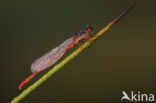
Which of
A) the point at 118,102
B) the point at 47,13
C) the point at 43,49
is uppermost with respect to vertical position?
the point at 47,13

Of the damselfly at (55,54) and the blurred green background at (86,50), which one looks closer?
the damselfly at (55,54)

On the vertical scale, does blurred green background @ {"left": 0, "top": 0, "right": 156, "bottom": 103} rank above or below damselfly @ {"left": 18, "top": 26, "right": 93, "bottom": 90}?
above

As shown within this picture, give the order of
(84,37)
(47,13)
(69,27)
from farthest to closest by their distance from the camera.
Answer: (47,13), (69,27), (84,37)

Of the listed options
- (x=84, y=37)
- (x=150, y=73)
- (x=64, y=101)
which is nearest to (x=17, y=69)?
(x=64, y=101)

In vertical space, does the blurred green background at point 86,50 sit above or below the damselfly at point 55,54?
above

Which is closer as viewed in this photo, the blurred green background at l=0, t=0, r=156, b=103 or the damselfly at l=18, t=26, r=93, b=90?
the damselfly at l=18, t=26, r=93, b=90

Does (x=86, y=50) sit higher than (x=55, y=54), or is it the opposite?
(x=86, y=50)

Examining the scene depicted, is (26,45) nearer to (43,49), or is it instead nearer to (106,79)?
(43,49)

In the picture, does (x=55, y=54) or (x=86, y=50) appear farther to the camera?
(x=86, y=50)
